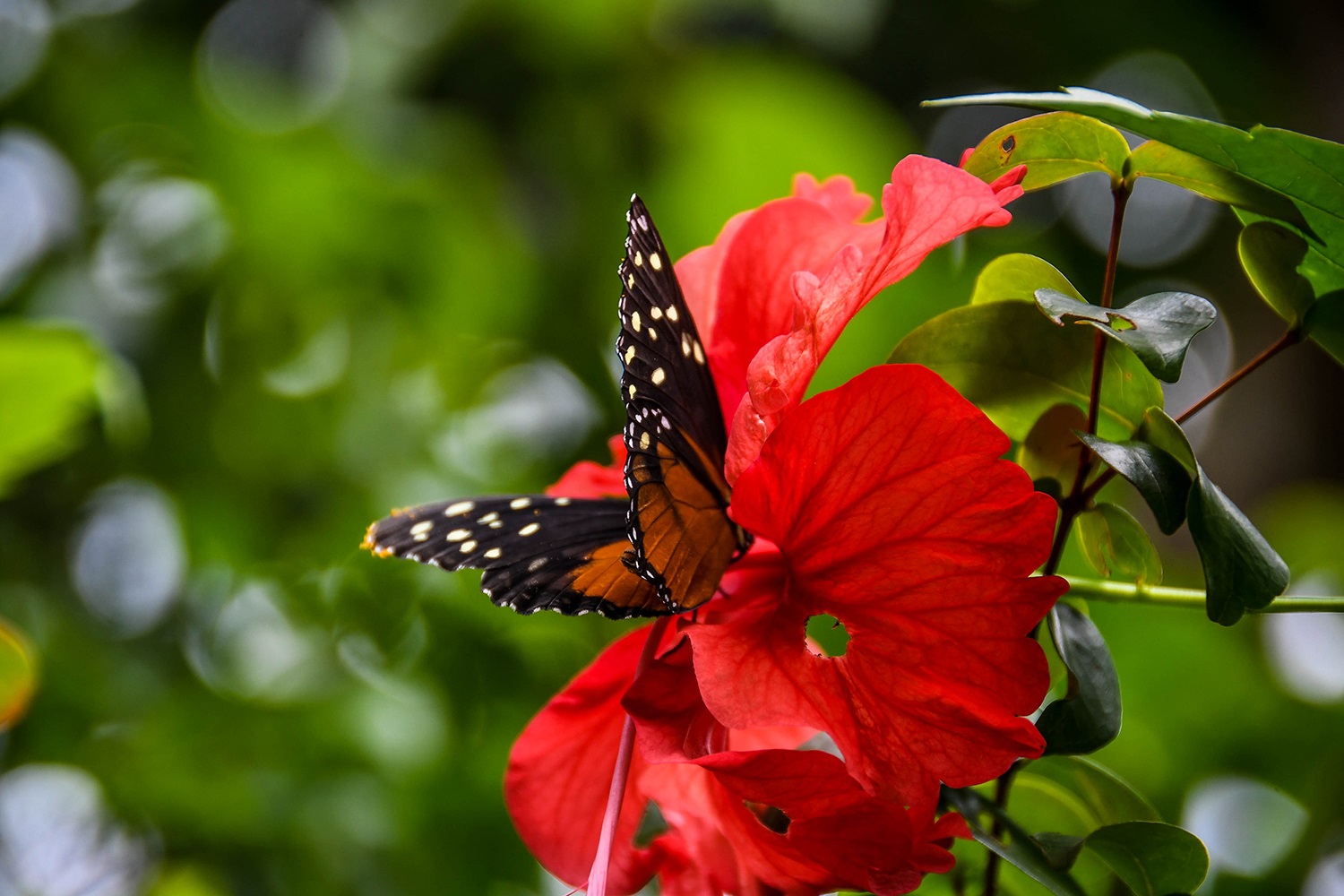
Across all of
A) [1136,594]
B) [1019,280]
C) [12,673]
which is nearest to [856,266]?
[1019,280]

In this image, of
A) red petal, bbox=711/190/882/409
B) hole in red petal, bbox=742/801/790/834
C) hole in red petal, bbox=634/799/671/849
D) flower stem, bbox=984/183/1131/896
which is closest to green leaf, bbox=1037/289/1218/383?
flower stem, bbox=984/183/1131/896

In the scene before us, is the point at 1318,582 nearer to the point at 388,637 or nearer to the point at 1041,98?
the point at 388,637

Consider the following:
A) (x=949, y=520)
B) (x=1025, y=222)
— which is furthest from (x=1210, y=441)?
(x=949, y=520)

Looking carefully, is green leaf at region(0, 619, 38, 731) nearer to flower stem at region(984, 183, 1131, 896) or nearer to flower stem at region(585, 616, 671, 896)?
flower stem at region(585, 616, 671, 896)

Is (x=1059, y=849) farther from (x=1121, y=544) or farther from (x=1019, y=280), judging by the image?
(x=1019, y=280)

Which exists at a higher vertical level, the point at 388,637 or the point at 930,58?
the point at 930,58

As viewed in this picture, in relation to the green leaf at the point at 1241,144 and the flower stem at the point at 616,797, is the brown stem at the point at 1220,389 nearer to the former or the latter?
the green leaf at the point at 1241,144
